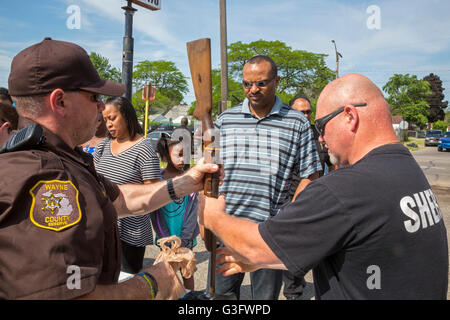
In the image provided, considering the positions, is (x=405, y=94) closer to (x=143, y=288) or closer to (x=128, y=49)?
(x=128, y=49)

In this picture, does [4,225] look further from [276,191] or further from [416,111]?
[416,111]

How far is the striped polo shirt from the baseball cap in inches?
64.5

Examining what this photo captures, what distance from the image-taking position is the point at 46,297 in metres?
0.99

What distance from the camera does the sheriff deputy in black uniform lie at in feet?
3.22

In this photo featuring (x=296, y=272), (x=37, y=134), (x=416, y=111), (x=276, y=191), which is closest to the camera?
(x=37, y=134)

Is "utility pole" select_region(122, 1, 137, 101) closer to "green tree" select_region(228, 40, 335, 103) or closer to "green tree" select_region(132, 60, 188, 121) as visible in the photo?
"green tree" select_region(228, 40, 335, 103)

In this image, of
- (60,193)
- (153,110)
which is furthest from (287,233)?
(153,110)

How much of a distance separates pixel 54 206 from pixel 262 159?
192 cm

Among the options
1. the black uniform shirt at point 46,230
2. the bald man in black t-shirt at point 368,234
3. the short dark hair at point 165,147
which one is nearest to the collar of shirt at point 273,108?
the short dark hair at point 165,147

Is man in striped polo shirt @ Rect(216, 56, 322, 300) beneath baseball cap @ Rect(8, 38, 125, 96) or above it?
beneath

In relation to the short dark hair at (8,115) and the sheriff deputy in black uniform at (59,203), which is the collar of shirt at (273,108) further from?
the short dark hair at (8,115)

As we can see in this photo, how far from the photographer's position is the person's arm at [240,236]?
1412mm

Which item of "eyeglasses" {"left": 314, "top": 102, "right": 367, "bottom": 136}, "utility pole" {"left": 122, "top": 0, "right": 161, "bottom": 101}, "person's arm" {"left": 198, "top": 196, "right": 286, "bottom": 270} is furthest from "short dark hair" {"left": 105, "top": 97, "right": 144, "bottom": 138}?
"utility pole" {"left": 122, "top": 0, "right": 161, "bottom": 101}
